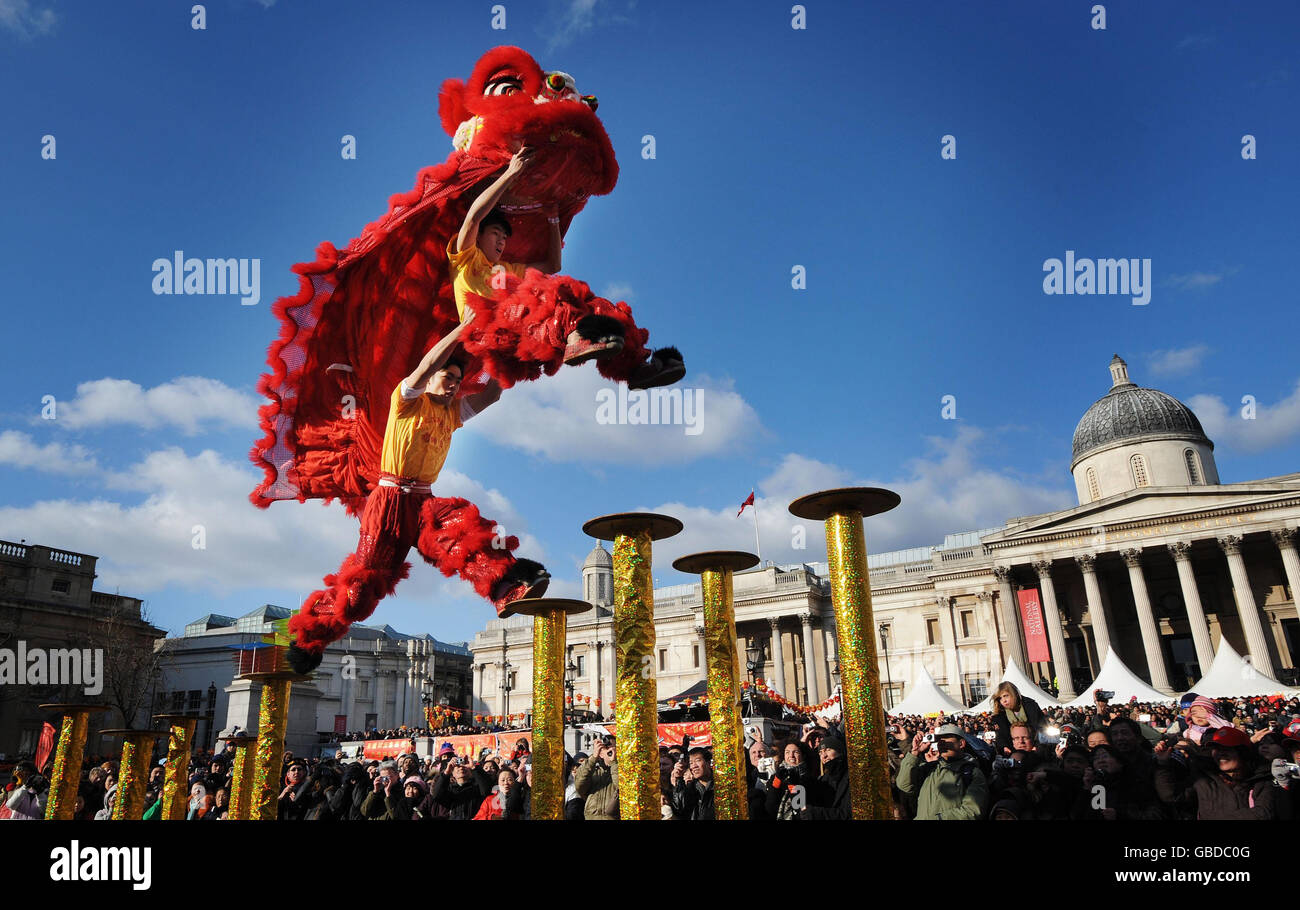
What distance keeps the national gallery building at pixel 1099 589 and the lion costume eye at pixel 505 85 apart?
3141cm

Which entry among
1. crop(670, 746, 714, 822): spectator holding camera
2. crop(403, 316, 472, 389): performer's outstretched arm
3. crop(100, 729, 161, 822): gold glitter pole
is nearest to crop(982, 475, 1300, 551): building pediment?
crop(670, 746, 714, 822): spectator holding camera

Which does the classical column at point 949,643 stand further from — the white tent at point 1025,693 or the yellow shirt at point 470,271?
the yellow shirt at point 470,271

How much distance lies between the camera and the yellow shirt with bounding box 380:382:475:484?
20.5 ft

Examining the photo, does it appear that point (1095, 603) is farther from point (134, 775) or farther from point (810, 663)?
point (134, 775)

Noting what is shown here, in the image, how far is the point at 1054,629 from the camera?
40656 mm

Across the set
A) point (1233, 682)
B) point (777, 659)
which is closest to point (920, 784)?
point (1233, 682)

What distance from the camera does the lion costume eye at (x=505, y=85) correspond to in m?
6.34

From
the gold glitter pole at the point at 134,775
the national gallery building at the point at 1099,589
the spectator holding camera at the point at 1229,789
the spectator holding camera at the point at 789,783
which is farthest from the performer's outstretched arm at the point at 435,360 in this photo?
the national gallery building at the point at 1099,589

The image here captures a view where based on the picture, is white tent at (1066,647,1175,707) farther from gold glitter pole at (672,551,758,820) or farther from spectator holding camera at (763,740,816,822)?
gold glitter pole at (672,551,758,820)
